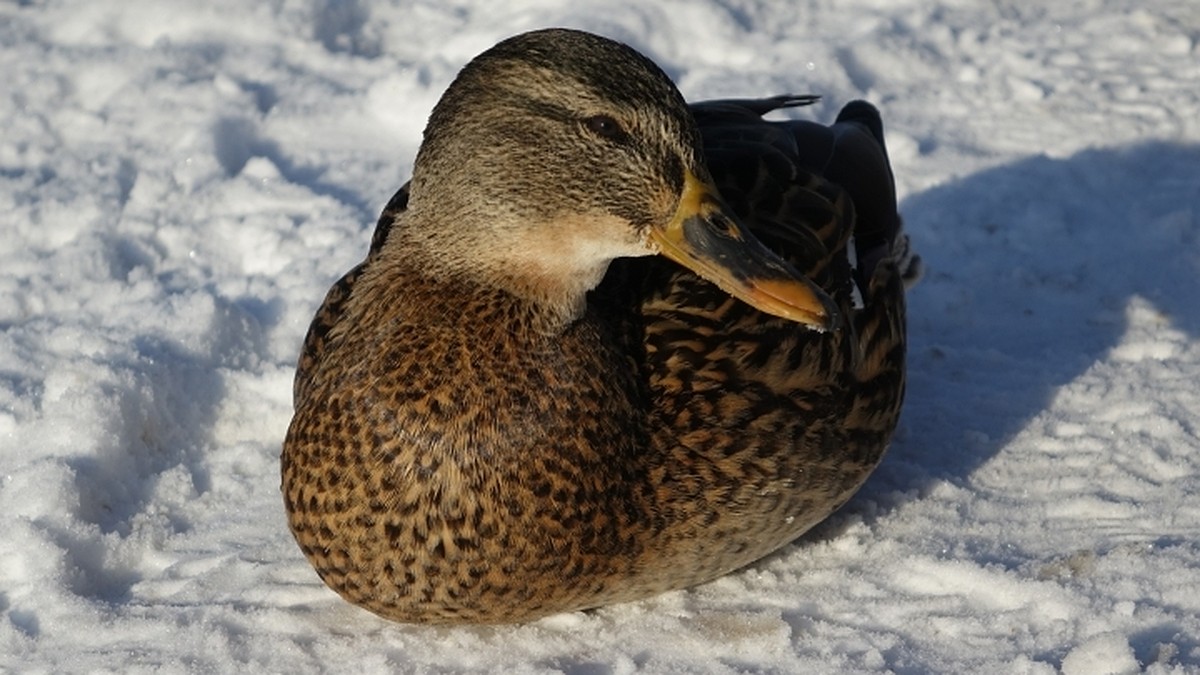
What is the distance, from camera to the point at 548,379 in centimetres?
357

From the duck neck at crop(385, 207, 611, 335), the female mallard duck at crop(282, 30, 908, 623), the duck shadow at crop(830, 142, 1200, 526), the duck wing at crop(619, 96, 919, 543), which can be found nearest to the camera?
the female mallard duck at crop(282, 30, 908, 623)

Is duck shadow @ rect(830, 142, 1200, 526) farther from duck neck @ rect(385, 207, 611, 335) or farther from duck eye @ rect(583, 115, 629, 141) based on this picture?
duck eye @ rect(583, 115, 629, 141)

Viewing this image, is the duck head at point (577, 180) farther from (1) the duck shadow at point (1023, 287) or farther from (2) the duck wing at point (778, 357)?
(1) the duck shadow at point (1023, 287)

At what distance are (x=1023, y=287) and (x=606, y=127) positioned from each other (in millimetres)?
2398

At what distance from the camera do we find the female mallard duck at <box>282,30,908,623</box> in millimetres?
3477

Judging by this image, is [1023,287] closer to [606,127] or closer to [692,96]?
[692,96]

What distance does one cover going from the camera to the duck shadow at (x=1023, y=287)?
15.4ft

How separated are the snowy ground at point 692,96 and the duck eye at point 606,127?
3.67 ft

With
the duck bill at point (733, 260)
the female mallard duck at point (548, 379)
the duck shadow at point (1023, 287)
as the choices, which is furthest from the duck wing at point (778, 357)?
the duck shadow at point (1023, 287)

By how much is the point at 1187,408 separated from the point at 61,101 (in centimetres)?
399

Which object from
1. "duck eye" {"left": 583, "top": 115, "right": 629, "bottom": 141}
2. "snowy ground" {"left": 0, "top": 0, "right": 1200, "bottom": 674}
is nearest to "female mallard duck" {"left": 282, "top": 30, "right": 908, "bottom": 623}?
"duck eye" {"left": 583, "top": 115, "right": 629, "bottom": 141}

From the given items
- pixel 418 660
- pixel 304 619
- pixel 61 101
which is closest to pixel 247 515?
Result: pixel 304 619

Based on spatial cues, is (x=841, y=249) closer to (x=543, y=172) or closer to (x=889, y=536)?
(x=889, y=536)

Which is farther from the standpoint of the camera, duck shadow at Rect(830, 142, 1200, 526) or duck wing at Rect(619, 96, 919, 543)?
duck shadow at Rect(830, 142, 1200, 526)
